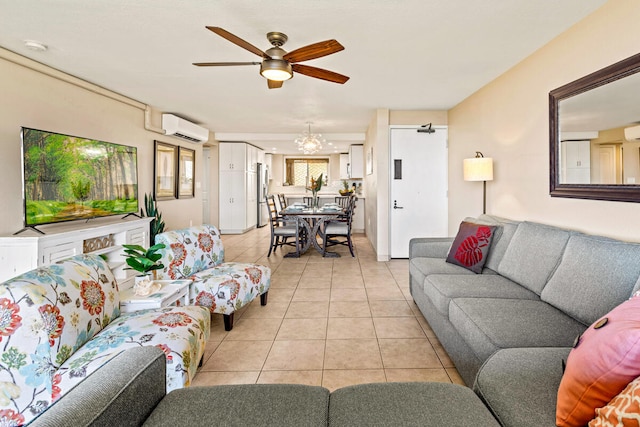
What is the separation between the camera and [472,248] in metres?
2.92

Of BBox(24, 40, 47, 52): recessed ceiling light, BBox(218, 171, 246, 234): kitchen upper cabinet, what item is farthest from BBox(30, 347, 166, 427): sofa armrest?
BBox(218, 171, 246, 234): kitchen upper cabinet

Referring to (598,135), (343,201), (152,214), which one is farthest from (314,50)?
(343,201)

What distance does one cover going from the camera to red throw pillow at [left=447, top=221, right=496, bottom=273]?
9.38 feet

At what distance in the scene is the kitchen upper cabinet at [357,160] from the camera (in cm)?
880

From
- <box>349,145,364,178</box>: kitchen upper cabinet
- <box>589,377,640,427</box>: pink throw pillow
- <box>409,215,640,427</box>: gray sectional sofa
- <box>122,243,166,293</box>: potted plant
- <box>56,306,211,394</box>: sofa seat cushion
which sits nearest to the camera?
<box>589,377,640,427</box>: pink throw pillow

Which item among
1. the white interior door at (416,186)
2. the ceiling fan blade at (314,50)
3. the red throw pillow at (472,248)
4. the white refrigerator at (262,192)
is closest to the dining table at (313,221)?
the white interior door at (416,186)

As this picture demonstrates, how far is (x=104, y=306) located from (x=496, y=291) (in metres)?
2.40

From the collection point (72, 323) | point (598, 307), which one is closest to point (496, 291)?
point (598, 307)

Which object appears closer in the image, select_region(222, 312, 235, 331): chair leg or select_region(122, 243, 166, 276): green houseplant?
select_region(122, 243, 166, 276): green houseplant

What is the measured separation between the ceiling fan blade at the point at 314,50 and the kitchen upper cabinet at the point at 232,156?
5970 mm

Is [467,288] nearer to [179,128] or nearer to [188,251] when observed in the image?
[188,251]

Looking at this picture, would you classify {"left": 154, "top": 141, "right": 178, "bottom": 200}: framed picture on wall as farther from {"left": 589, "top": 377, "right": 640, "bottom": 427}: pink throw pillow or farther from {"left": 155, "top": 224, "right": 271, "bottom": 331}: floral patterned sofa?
{"left": 589, "top": 377, "right": 640, "bottom": 427}: pink throw pillow

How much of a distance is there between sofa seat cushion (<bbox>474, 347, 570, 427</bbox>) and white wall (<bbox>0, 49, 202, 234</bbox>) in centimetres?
392

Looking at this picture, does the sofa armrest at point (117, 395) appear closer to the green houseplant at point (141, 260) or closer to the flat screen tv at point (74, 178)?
the green houseplant at point (141, 260)
